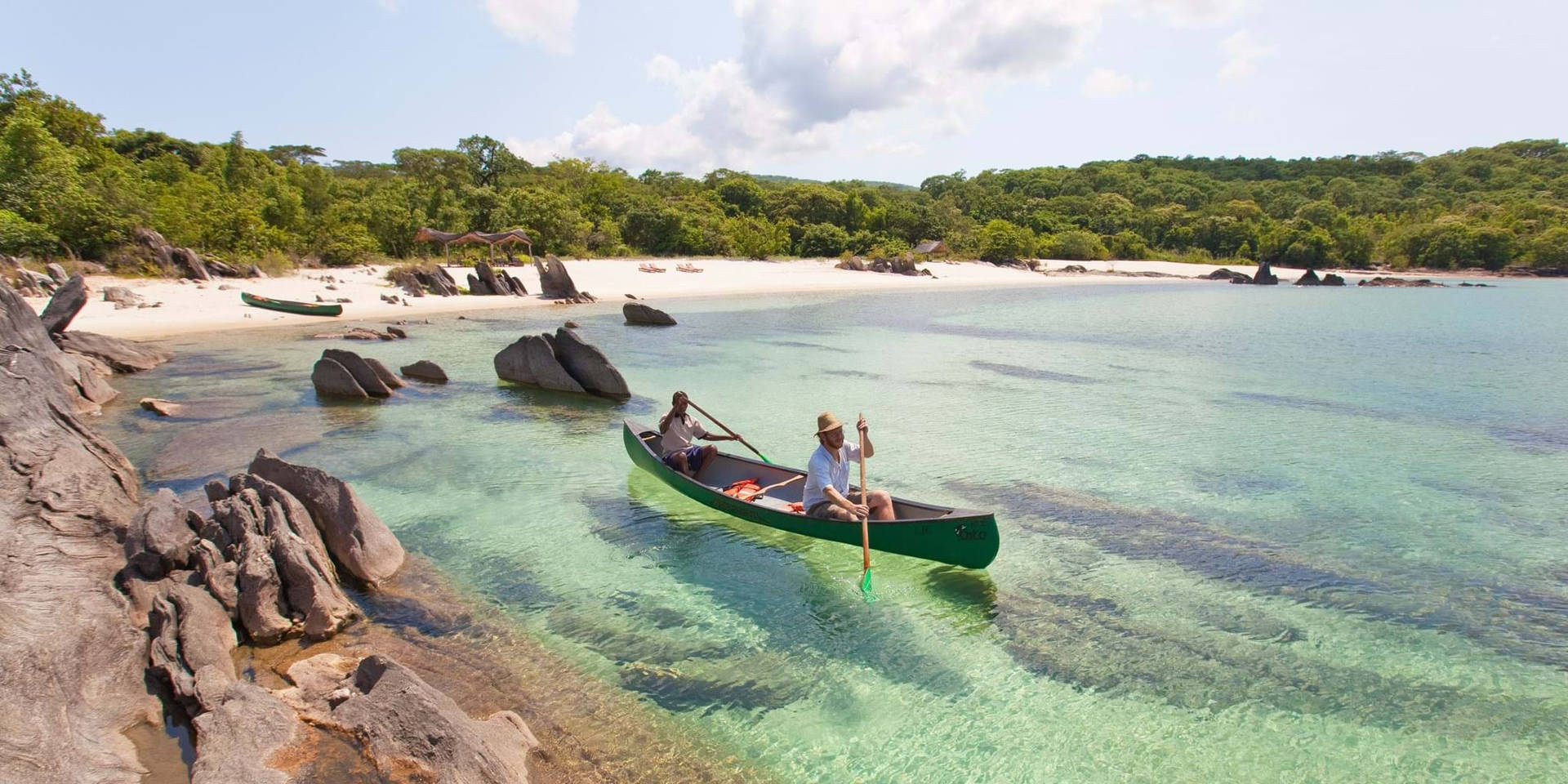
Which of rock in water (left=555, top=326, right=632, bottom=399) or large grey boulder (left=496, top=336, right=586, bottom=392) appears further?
large grey boulder (left=496, top=336, right=586, bottom=392)

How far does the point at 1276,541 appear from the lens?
9.58 meters

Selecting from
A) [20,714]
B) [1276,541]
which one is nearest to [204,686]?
[20,714]

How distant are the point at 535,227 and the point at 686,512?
45217 mm

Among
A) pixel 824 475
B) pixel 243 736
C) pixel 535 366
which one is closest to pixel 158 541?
pixel 243 736

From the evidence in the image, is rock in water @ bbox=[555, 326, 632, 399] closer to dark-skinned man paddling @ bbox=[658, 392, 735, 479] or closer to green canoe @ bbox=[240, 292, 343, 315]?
dark-skinned man paddling @ bbox=[658, 392, 735, 479]

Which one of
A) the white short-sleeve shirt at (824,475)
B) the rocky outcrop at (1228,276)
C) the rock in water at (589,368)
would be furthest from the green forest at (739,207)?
the white short-sleeve shirt at (824,475)

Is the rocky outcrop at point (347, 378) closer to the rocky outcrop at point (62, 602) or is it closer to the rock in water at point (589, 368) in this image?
the rock in water at point (589, 368)

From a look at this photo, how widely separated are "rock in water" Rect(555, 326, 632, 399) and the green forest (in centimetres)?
2431

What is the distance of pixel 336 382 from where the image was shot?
55.1 ft

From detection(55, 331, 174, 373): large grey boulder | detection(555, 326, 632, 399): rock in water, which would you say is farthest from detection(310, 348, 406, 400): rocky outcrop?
detection(55, 331, 174, 373): large grey boulder

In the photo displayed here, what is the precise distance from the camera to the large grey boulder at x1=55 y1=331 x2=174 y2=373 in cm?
1831

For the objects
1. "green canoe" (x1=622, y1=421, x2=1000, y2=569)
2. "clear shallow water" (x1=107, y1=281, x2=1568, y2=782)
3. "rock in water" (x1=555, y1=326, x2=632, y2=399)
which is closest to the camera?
"clear shallow water" (x1=107, y1=281, x2=1568, y2=782)

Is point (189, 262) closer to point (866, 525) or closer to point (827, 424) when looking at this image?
point (827, 424)

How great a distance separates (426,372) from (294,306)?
13.4 meters
